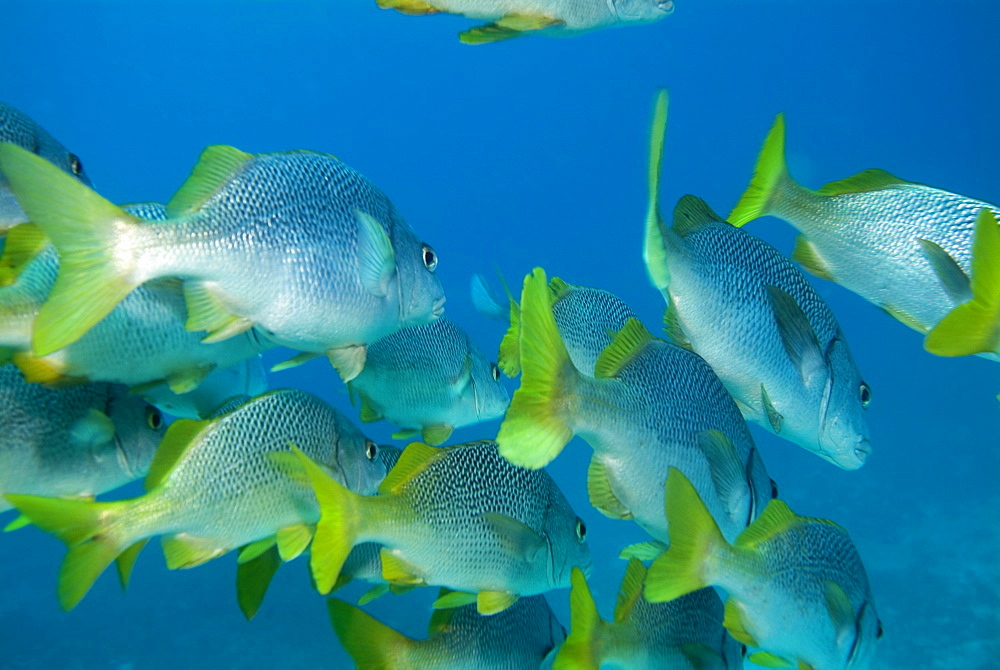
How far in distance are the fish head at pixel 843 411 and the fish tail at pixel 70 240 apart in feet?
7.89

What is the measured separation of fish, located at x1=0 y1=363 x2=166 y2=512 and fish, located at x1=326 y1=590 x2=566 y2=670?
102cm

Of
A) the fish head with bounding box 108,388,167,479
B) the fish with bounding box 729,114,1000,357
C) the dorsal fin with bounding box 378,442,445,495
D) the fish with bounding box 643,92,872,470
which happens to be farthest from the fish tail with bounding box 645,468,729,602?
the fish head with bounding box 108,388,167,479

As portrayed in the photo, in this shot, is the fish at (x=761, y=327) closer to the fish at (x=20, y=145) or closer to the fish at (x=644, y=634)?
the fish at (x=644, y=634)

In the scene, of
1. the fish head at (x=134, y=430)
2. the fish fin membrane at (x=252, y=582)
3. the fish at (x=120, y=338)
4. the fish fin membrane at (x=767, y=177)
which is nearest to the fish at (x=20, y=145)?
the fish at (x=120, y=338)

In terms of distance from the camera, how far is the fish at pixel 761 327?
7.54ft

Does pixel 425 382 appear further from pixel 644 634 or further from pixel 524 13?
pixel 524 13

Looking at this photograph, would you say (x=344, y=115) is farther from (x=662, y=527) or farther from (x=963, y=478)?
(x=662, y=527)

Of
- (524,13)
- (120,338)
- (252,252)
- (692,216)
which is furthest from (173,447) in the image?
(692,216)

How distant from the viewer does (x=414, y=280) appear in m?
2.22

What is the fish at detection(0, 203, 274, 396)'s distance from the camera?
210 cm

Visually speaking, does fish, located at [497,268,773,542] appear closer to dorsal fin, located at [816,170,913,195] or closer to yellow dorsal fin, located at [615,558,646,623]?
yellow dorsal fin, located at [615,558,646,623]

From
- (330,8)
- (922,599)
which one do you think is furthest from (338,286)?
(330,8)

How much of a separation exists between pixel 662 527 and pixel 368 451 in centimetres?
111

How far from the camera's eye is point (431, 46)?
70125 mm
